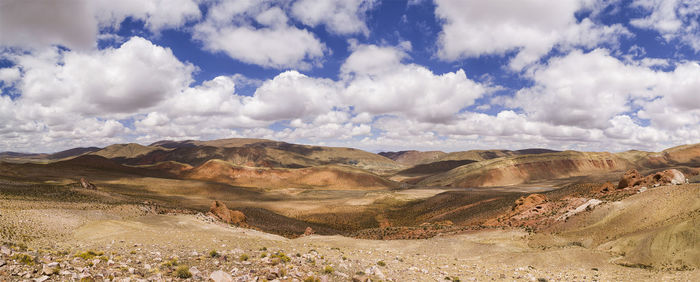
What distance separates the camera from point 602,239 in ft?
79.9

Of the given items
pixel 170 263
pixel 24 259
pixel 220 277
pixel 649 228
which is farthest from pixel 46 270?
pixel 649 228

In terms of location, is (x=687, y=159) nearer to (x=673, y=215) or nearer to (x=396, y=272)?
(x=673, y=215)

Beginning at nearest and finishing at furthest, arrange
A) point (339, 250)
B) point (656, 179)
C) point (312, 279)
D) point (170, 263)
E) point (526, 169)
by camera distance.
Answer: point (312, 279)
point (170, 263)
point (339, 250)
point (656, 179)
point (526, 169)

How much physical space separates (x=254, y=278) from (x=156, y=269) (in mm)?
3659

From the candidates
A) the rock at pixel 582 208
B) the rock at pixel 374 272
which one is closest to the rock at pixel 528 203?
the rock at pixel 582 208

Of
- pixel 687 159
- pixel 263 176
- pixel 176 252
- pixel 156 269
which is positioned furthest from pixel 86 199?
pixel 687 159

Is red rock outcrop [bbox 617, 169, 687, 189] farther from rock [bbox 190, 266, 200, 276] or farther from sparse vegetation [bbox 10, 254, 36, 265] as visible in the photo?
sparse vegetation [bbox 10, 254, 36, 265]

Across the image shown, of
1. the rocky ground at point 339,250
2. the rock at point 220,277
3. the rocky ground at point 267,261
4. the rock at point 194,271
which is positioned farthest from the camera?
the rocky ground at point 339,250

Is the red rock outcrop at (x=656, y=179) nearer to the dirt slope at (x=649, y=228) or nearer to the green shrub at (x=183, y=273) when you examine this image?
the dirt slope at (x=649, y=228)

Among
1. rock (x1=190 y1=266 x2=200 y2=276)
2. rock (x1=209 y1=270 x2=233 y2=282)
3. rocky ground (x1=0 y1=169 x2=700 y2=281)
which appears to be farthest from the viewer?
rocky ground (x1=0 y1=169 x2=700 y2=281)

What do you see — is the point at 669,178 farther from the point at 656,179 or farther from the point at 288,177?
the point at 288,177

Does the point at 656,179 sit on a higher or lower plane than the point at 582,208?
higher

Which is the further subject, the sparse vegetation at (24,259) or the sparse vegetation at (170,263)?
the sparse vegetation at (170,263)

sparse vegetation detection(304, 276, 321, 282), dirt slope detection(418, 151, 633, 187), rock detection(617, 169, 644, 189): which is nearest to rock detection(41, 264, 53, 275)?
sparse vegetation detection(304, 276, 321, 282)
